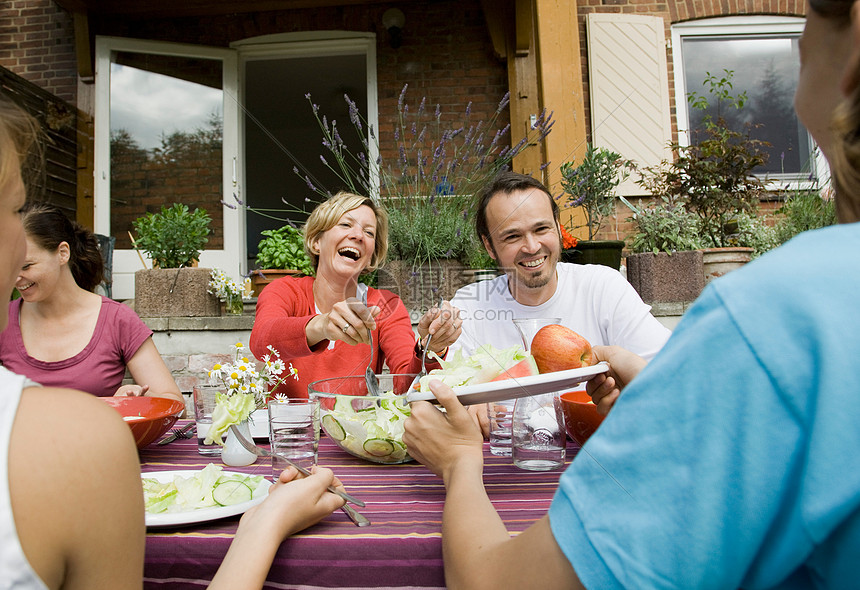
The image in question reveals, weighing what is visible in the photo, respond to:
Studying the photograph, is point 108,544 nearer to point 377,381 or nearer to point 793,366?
Answer: point 793,366

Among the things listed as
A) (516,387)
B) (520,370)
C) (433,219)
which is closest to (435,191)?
(433,219)

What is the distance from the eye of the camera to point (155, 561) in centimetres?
78

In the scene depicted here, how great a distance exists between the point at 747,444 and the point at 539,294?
1.66 metres

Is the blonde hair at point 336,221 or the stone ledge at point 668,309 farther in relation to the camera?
the stone ledge at point 668,309

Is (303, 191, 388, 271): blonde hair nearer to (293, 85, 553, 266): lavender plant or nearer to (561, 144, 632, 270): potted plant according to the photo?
(293, 85, 553, 266): lavender plant

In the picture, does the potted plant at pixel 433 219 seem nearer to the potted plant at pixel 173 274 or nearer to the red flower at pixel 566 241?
the red flower at pixel 566 241

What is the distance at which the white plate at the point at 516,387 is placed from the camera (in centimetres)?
86

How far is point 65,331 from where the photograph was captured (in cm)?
210

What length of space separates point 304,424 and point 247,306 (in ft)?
11.0

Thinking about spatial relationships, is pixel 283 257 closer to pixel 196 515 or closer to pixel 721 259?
pixel 721 259

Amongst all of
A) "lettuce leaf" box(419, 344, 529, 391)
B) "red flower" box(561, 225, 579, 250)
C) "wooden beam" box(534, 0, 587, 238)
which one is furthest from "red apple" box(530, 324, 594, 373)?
"wooden beam" box(534, 0, 587, 238)

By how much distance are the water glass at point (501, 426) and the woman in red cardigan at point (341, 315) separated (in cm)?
24

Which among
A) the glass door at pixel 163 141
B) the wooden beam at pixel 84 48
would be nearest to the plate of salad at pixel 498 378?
the glass door at pixel 163 141

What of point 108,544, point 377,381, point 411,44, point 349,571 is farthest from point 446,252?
point 411,44
